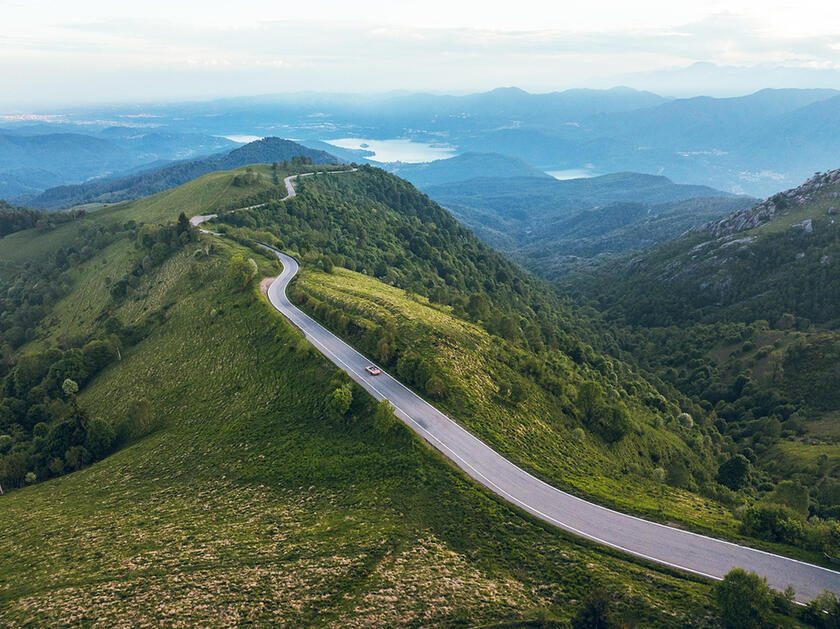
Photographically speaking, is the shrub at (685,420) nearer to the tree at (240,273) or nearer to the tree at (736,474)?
the tree at (736,474)

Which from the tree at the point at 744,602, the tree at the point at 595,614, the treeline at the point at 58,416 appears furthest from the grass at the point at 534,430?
the treeline at the point at 58,416

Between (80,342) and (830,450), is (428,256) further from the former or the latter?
(830,450)

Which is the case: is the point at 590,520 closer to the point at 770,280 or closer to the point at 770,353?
the point at 770,353

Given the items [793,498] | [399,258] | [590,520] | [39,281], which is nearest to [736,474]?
[793,498]

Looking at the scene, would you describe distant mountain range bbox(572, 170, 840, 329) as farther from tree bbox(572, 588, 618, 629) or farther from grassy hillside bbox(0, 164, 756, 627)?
tree bbox(572, 588, 618, 629)

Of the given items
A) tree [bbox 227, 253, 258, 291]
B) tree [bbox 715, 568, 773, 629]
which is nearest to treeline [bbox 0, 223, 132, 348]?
tree [bbox 227, 253, 258, 291]

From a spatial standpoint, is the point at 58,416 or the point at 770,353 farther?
the point at 770,353
